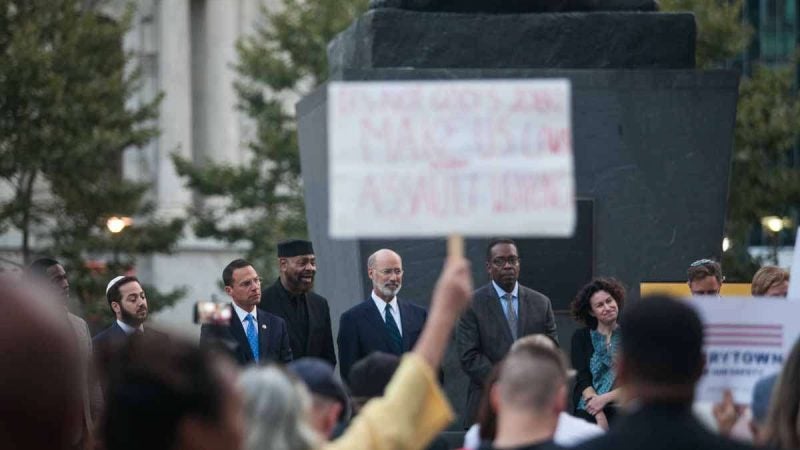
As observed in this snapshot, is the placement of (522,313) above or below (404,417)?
below

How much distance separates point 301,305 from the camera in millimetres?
12727

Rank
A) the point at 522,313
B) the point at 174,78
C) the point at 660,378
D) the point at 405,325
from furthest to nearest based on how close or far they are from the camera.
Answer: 1. the point at 174,78
2. the point at 405,325
3. the point at 522,313
4. the point at 660,378

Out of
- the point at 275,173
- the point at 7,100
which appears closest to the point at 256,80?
the point at 275,173

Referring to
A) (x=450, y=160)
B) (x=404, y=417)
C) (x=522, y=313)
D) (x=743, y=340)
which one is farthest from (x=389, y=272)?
(x=404, y=417)

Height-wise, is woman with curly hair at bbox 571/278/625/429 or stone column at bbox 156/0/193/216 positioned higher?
stone column at bbox 156/0/193/216

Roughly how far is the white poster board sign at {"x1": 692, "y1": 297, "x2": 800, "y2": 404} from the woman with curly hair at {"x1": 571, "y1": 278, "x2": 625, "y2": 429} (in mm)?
4191

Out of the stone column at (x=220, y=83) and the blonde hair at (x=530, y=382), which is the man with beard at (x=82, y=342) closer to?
the blonde hair at (x=530, y=382)

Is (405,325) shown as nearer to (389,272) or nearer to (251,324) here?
(389,272)

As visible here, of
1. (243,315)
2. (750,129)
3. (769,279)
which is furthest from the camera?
(750,129)

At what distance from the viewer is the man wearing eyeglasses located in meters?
11.6

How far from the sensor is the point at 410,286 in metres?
12.4

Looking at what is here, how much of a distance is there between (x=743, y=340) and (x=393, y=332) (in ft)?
14.9

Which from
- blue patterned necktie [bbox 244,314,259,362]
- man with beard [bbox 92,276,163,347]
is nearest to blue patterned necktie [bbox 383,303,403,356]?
blue patterned necktie [bbox 244,314,259,362]

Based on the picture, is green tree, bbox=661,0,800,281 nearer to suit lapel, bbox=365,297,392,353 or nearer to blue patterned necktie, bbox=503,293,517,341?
blue patterned necktie, bbox=503,293,517,341
